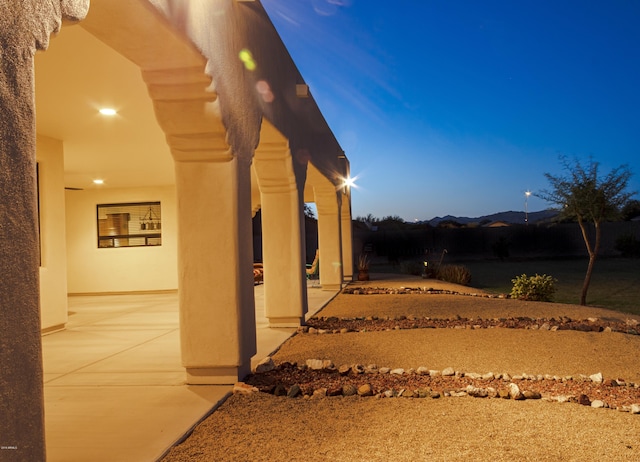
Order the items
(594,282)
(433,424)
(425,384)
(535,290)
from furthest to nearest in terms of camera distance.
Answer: (594,282)
(535,290)
(425,384)
(433,424)

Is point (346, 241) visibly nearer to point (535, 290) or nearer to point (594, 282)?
point (535, 290)

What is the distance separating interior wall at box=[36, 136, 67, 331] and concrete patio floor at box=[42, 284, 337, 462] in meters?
0.34

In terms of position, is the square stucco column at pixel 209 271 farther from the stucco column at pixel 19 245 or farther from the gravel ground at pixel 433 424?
the stucco column at pixel 19 245

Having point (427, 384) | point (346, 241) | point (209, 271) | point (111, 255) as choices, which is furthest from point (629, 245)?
point (209, 271)

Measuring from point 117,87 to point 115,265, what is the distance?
8.87 metres

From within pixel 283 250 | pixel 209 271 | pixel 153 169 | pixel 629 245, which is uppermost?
pixel 153 169

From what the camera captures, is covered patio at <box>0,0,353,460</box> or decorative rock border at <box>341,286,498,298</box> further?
decorative rock border at <box>341,286,498,298</box>

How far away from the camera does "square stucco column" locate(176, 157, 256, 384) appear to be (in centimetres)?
481

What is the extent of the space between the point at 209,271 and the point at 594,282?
17.0m

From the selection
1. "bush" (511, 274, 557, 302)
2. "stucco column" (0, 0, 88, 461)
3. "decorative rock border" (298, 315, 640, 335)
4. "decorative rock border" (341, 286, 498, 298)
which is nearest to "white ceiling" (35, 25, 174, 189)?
"stucco column" (0, 0, 88, 461)

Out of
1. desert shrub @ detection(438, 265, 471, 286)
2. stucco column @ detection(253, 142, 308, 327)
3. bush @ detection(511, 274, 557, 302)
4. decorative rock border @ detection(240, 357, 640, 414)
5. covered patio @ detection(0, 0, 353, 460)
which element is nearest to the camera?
covered patio @ detection(0, 0, 353, 460)

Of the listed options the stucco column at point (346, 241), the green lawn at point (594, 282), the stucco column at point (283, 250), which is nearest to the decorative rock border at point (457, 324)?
the stucco column at point (283, 250)

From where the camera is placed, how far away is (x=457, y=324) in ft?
26.4

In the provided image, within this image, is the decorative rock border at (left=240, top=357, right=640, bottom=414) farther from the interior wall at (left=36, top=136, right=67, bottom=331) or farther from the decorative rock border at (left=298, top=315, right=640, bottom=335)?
the interior wall at (left=36, top=136, right=67, bottom=331)
